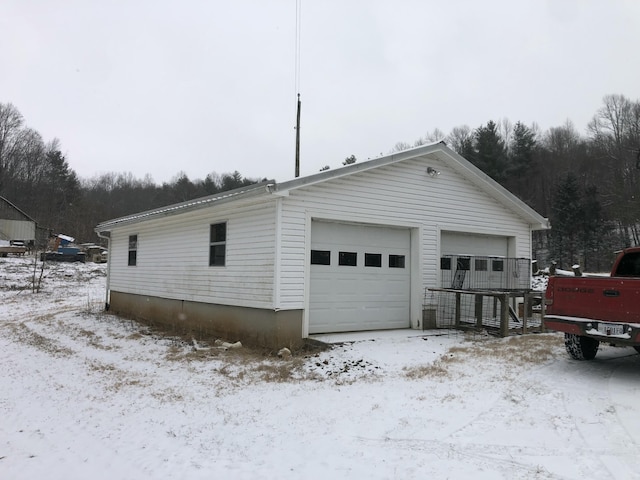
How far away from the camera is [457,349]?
8.30 metres

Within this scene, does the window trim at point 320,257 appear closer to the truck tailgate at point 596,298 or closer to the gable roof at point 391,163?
the gable roof at point 391,163

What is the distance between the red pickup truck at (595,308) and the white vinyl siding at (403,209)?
349 centimetres

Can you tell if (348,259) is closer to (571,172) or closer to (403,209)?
(403,209)

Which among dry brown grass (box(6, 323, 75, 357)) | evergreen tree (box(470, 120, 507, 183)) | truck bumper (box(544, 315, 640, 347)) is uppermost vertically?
evergreen tree (box(470, 120, 507, 183))

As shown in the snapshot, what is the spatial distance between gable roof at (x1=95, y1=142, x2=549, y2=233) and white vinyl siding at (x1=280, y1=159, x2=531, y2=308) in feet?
0.57

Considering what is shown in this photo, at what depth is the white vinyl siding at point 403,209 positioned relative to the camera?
8656 mm

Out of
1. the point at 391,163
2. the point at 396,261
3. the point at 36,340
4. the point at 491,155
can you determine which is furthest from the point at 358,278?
Answer: the point at 491,155

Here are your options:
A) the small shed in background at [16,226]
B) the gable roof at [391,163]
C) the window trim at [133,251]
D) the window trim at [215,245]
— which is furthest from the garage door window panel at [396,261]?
the small shed in background at [16,226]

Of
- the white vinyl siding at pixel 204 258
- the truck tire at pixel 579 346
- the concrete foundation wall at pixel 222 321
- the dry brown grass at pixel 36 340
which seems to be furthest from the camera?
the dry brown grass at pixel 36 340

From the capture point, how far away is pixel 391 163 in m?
9.88

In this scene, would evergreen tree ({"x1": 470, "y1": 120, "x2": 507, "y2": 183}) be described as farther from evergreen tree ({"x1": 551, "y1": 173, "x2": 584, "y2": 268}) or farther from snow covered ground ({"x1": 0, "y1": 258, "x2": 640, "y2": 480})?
snow covered ground ({"x1": 0, "y1": 258, "x2": 640, "y2": 480})

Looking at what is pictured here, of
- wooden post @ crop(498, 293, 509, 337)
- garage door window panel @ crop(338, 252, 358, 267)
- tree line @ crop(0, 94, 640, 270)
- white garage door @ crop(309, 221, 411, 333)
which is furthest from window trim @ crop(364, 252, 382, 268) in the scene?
tree line @ crop(0, 94, 640, 270)

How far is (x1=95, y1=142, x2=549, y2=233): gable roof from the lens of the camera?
834 cm

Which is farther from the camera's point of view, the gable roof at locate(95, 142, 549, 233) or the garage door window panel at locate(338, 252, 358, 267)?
the garage door window panel at locate(338, 252, 358, 267)
